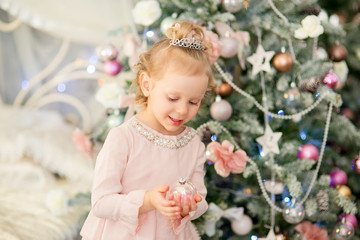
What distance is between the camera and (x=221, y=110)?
1.61m

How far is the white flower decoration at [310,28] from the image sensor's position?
1626 millimetres

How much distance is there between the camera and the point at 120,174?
112 cm

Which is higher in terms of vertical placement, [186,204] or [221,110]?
[186,204]

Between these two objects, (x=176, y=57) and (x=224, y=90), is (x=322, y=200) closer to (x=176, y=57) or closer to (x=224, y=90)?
(x=224, y=90)

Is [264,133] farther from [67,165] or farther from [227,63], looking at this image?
[67,165]

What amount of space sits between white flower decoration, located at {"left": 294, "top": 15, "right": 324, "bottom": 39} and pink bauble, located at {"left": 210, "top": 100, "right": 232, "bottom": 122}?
0.43 meters

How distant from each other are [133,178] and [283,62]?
2.90 feet

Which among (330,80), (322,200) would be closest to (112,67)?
(330,80)

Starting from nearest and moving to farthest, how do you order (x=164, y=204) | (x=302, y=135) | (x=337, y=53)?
(x=164, y=204) → (x=302, y=135) → (x=337, y=53)

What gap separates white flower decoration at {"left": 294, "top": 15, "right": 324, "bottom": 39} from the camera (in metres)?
1.63

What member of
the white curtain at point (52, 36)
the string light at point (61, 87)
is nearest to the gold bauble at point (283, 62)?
the white curtain at point (52, 36)

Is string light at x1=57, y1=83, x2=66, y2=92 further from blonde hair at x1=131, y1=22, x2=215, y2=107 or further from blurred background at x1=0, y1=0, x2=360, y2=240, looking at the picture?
blonde hair at x1=131, y1=22, x2=215, y2=107

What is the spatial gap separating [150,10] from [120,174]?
2.61 ft

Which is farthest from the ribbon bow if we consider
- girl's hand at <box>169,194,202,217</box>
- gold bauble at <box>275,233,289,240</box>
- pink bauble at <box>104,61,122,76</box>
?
pink bauble at <box>104,61,122,76</box>
